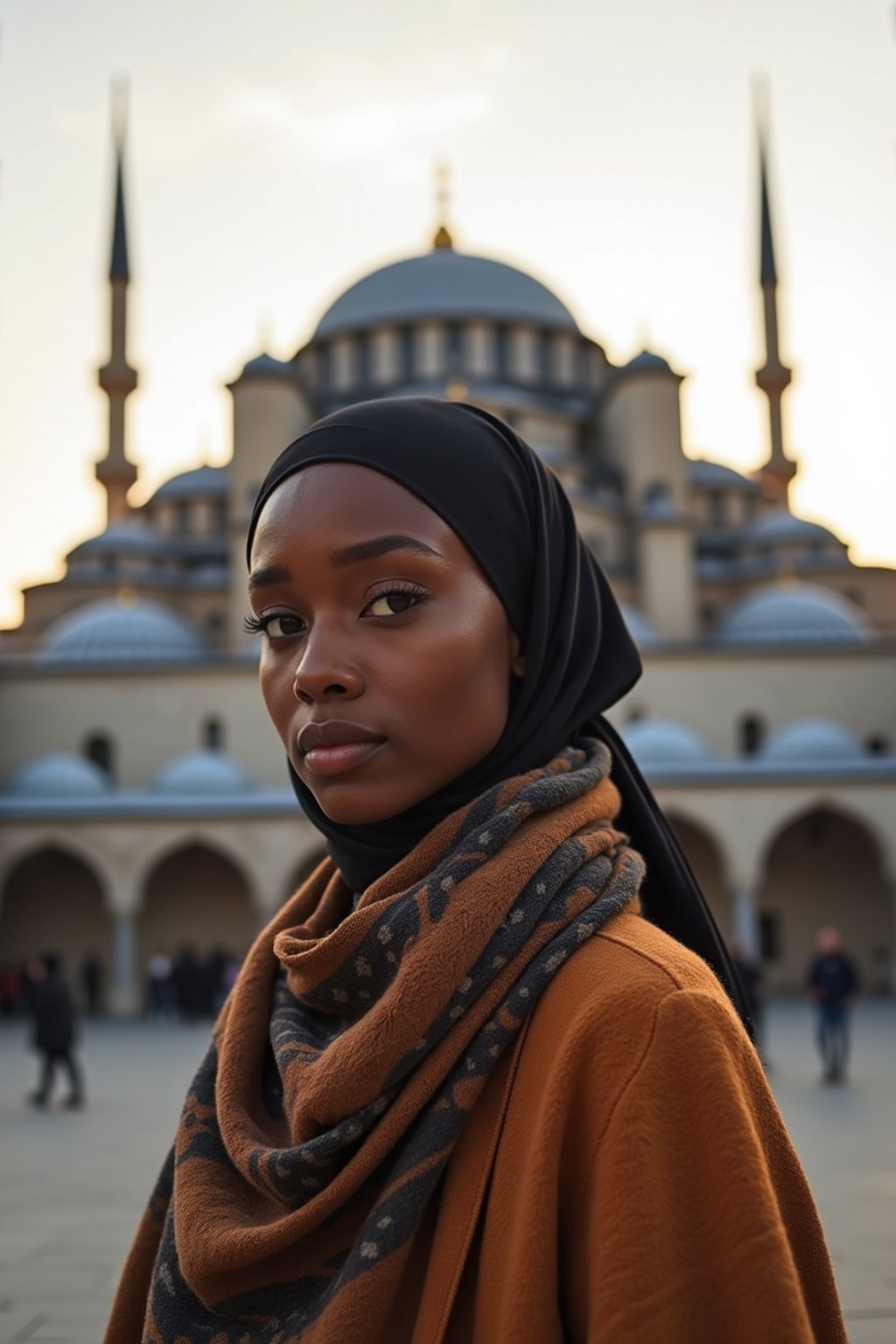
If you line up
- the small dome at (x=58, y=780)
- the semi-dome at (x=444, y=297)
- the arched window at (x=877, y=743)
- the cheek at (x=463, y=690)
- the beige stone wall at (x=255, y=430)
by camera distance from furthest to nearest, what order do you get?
the semi-dome at (x=444, y=297) → the beige stone wall at (x=255, y=430) → the arched window at (x=877, y=743) → the small dome at (x=58, y=780) → the cheek at (x=463, y=690)

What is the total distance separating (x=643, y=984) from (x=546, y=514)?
0.60 m

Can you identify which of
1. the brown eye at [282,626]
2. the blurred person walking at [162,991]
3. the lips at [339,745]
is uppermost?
the brown eye at [282,626]

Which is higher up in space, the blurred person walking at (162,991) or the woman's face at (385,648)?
the woman's face at (385,648)

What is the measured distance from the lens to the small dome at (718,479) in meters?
36.8

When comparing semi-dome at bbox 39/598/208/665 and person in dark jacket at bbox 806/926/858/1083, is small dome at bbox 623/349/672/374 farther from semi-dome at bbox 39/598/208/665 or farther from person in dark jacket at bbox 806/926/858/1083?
person in dark jacket at bbox 806/926/858/1083

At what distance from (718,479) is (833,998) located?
28.1m

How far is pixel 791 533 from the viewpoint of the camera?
32312mm

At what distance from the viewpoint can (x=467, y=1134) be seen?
124 cm

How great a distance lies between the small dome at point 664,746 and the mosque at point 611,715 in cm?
5

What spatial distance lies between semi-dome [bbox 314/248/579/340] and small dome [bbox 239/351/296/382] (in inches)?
186

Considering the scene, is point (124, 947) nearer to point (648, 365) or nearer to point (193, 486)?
point (193, 486)

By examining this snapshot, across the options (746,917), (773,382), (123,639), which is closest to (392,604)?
(746,917)

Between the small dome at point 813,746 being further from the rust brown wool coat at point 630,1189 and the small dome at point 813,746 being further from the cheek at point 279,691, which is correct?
the rust brown wool coat at point 630,1189

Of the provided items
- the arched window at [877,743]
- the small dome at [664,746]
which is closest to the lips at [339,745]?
the small dome at [664,746]
